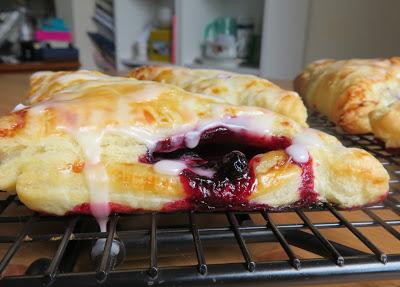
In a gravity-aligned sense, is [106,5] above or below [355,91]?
above

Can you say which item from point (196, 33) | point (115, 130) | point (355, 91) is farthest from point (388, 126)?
point (196, 33)

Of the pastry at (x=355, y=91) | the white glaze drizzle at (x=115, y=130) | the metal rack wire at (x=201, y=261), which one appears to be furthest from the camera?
the pastry at (x=355, y=91)

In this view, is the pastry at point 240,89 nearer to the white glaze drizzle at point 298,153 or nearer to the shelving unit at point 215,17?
the white glaze drizzle at point 298,153

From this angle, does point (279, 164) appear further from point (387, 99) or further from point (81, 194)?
point (387, 99)

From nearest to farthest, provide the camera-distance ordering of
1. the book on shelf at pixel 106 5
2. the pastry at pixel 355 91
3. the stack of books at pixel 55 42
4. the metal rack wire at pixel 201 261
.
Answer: the metal rack wire at pixel 201 261, the pastry at pixel 355 91, the stack of books at pixel 55 42, the book on shelf at pixel 106 5

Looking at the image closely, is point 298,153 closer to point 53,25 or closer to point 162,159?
point 162,159

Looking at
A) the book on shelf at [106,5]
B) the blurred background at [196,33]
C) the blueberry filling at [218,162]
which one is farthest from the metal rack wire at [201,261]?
the book on shelf at [106,5]
